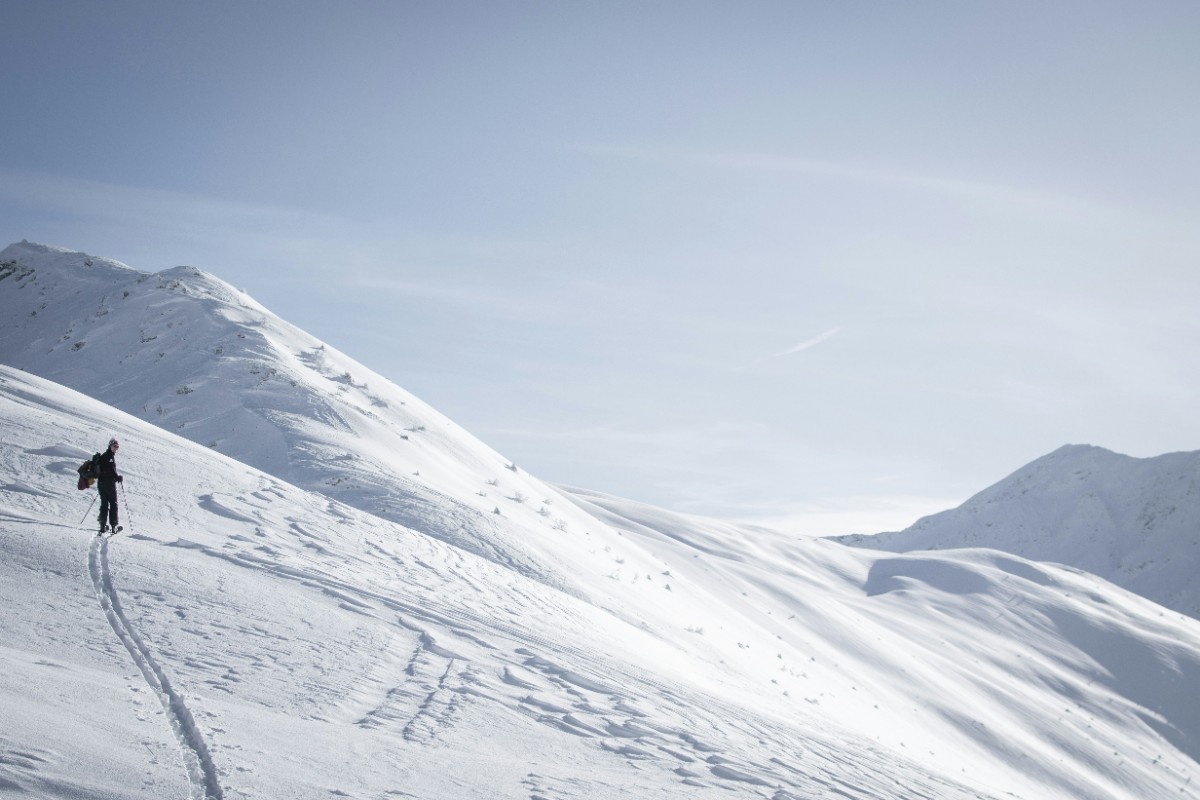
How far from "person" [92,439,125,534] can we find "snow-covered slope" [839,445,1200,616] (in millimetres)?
121653

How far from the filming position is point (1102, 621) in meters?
48.8

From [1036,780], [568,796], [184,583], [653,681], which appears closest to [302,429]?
[184,583]

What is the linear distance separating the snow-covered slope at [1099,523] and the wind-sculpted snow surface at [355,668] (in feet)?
353

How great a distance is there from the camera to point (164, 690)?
647 centimetres

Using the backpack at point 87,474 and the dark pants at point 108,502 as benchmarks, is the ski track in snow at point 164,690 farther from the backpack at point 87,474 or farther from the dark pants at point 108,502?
the backpack at point 87,474

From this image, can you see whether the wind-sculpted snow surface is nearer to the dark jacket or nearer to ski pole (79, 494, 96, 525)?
ski pole (79, 494, 96, 525)

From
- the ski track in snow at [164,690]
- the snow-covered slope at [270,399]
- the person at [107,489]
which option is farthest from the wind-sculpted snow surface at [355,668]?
the snow-covered slope at [270,399]

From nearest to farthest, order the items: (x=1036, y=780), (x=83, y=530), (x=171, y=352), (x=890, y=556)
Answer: (x=83, y=530) → (x=1036, y=780) → (x=171, y=352) → (x=890, y=556)

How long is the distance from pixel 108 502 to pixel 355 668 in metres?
5.24

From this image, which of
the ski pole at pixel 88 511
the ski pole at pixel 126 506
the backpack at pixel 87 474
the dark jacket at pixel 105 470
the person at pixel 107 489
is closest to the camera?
the person at pixel 107 489

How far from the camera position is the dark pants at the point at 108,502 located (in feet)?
35.0

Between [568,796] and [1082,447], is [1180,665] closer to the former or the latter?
[568,796]

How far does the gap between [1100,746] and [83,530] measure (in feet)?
116

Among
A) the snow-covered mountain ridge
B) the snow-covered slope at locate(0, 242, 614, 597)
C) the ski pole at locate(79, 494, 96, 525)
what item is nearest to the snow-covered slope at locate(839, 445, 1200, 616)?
the snow-covered mountain ridge
